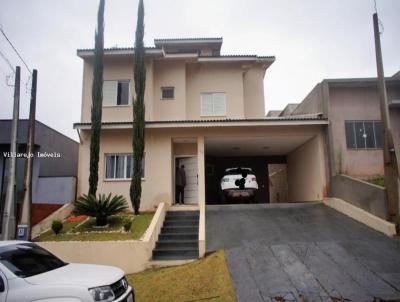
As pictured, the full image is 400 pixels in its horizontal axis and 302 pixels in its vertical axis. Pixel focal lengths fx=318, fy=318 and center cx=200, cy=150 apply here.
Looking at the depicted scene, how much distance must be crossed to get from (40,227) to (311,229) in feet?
31.1

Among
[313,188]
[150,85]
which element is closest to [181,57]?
[150,85]

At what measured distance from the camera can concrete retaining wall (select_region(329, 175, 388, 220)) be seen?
10.6m

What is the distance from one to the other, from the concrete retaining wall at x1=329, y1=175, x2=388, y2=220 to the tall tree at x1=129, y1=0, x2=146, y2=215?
8.11 meters

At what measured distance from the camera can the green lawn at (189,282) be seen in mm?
6836

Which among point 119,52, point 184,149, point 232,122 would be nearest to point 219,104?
point 184,149

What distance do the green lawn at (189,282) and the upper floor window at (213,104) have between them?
9.86 meters

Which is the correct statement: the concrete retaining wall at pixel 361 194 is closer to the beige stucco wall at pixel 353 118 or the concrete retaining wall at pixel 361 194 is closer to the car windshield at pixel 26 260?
the beige stucco wall at pixel 353 118

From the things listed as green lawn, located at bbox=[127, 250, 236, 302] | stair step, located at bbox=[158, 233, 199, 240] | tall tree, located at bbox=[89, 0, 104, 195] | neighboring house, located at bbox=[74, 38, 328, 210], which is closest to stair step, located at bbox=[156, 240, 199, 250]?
stair step, located at bbox=[158, 233, 199, 240]

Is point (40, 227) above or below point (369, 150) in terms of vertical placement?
below

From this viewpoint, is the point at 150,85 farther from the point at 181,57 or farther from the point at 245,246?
the point at 245,246

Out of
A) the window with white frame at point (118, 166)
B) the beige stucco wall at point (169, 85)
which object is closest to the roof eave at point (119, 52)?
the beige stucco wall at point (169, 85)

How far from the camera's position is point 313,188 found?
1503cm

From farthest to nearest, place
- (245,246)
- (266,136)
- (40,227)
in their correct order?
(266,136) < (40,227) < (245,246)

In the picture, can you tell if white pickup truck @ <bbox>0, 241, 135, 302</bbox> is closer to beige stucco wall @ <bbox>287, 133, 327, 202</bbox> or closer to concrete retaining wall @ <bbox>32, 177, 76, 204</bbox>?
concrete retaining wall @ <bbox>32, 177, 76, 204</bbox>
